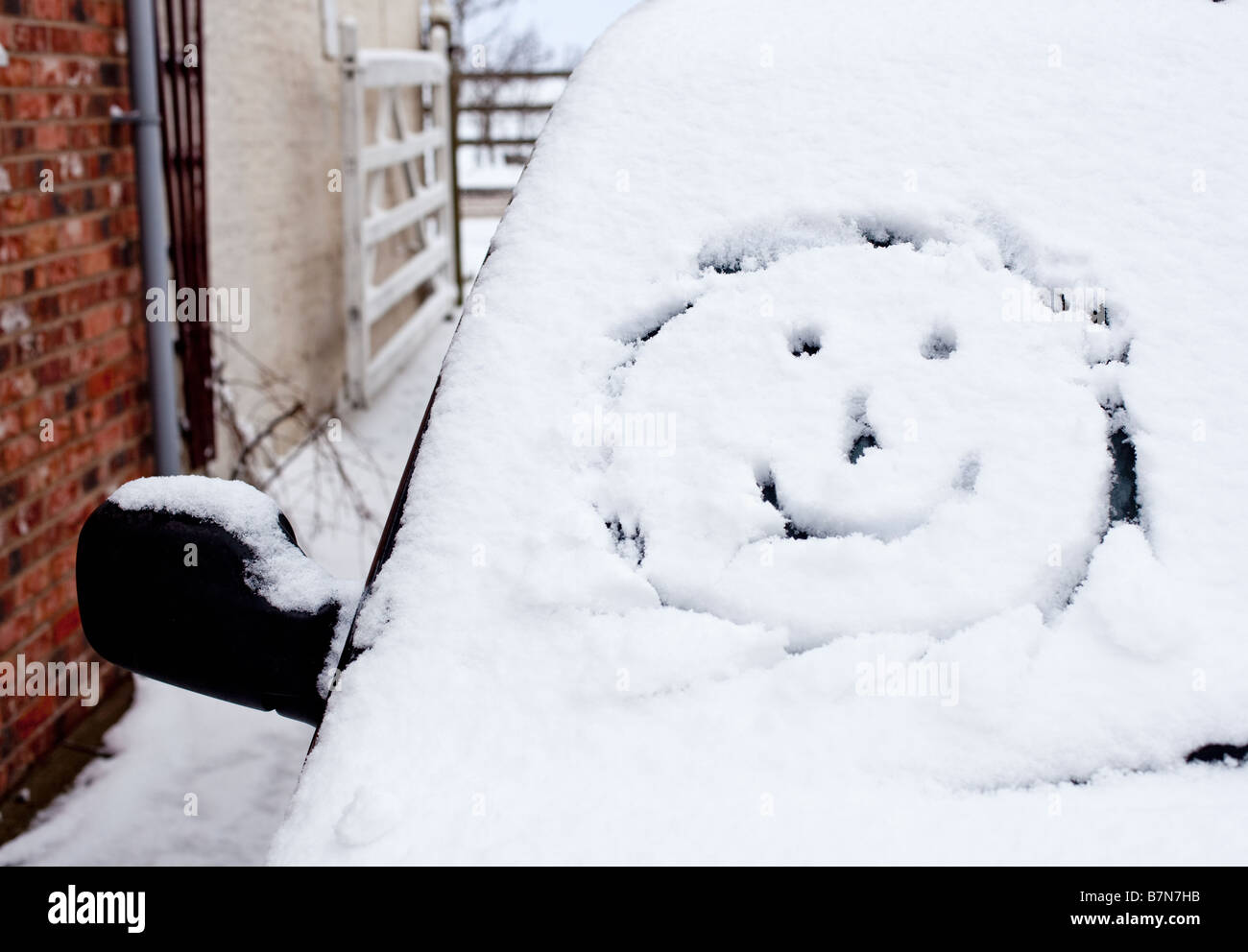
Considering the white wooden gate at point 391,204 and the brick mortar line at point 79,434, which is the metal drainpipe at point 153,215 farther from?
the white wooden gate at point 391,204

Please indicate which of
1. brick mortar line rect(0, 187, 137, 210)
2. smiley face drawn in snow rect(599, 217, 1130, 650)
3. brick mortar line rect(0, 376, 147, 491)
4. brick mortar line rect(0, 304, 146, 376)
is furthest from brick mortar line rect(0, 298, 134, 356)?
smiley face drawn in snow rect(599, 217, 1130, 650)

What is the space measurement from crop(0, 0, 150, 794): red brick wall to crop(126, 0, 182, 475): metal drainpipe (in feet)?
0.11

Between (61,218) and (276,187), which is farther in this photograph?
(276,187)

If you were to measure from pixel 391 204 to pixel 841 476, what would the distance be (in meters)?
6.19

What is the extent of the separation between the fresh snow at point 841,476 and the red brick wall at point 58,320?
176cm

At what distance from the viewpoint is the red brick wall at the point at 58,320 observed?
2.39m

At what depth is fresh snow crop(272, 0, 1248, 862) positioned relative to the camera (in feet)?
2.51

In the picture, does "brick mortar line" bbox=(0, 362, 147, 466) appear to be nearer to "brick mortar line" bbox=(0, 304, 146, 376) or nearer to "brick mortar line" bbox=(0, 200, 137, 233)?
"brick mortar line" bbox=(0, 304, 146, 376)

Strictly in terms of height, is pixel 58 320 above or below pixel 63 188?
below

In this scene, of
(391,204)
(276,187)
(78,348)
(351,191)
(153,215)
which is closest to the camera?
(78,348)

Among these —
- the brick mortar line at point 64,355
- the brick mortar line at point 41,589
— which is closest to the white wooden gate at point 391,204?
the brick mortar line at point 64,355

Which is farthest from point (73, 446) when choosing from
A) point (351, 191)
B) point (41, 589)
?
point (351, 191)

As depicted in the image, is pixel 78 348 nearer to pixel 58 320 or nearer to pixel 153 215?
pixel 58 320

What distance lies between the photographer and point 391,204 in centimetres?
666
